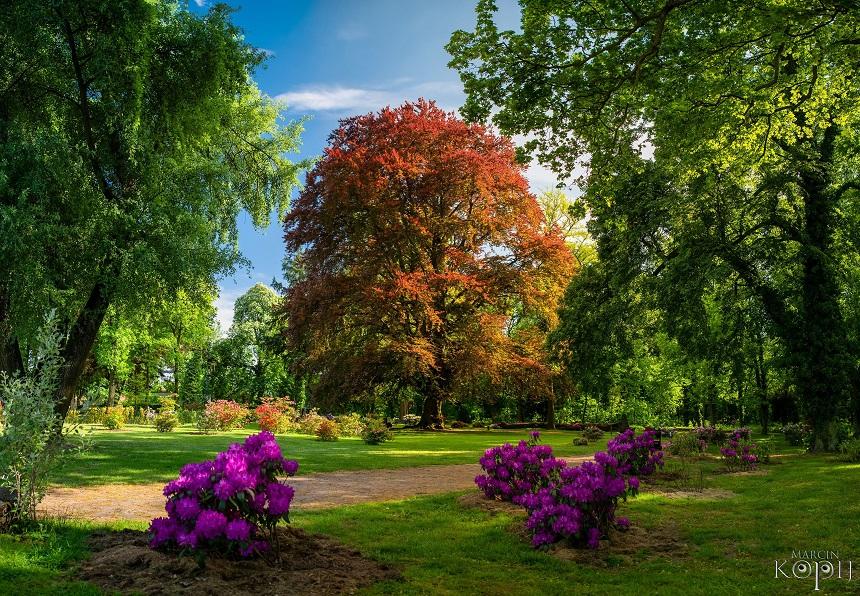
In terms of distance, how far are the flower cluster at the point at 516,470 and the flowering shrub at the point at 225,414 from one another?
63.5ft

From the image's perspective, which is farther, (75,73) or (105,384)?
(105,384)

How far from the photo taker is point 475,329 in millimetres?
26562

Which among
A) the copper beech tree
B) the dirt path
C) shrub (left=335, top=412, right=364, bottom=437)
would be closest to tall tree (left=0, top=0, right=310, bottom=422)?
the dirt path

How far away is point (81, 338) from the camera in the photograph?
1217cm

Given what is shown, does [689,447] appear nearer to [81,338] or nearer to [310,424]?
[81,338]

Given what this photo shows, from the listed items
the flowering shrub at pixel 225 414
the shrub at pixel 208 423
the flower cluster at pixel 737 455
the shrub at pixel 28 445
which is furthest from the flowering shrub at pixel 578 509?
the flowering shrub at pixel 225 414

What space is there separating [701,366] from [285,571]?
3108cm

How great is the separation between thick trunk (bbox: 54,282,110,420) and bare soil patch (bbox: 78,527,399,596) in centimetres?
736

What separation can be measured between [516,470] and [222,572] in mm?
4837

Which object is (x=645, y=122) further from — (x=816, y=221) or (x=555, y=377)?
(x=555, y=377)

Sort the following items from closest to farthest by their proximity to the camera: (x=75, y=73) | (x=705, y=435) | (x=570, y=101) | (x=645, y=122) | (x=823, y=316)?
1. (x=570, y=101)
2. (x=645, y=122)
3. (x=75, y=73)
4. (x=823, y=316)
5. (x=705, y=435)

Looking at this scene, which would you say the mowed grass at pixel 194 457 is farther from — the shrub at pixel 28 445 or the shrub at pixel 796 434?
the shrub at pixel 796 434

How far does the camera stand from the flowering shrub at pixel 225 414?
2514 centimetres

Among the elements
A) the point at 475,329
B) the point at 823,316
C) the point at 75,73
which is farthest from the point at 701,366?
the point at 75,73
